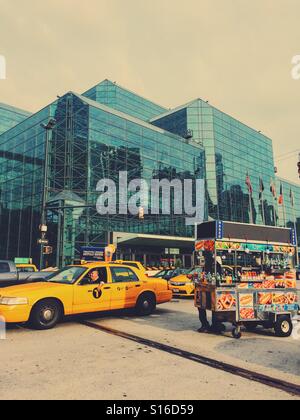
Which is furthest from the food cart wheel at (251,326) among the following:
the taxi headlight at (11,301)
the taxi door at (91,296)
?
the taxi headlight at (11,301)

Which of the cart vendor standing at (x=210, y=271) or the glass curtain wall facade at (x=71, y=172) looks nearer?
the cart vendor standing at (x=210, y=271)

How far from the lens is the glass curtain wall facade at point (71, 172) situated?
31375 mm

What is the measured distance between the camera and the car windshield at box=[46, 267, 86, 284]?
908 cm

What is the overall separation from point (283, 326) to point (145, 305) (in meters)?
4.19

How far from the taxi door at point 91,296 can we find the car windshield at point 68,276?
26cm

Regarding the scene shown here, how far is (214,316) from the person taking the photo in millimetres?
8133

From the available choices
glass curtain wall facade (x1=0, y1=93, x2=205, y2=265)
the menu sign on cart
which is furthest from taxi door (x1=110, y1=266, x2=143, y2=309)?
glass curtain wall facade (x1=0, y1=93, x2=205, y2=265)

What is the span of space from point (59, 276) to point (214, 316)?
4.62 meters

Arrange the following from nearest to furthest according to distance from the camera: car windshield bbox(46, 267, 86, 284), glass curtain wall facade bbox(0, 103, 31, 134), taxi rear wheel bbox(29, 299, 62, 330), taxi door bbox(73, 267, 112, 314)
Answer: taxi rear wheel bbox(29, 299, 62, 330) < taxi door bbox(73, 267, 112, 314) < car windshield bbox(46, 267, 86, 284) < glass curtain wall facade bbox(0, 103, 31, 134)

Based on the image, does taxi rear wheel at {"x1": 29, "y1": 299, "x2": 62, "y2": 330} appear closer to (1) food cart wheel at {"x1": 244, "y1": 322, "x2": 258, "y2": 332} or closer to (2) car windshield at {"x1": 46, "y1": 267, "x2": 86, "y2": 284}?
(2) car windshield at {"x1": 46, "y1": 267, "x2": 86, "y2": 284}

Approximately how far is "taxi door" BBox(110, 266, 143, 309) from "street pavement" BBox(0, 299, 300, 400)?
0.97 metres

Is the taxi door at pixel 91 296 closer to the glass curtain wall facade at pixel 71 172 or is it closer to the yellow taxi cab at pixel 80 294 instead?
the yellow taxi cab at pixel 80 294
